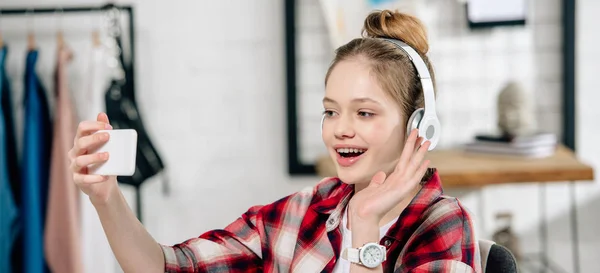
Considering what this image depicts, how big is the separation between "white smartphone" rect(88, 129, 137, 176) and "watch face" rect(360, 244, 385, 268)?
345mm

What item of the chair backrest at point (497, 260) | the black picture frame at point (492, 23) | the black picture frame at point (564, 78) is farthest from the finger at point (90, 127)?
the black picture frame at point (492, 23)

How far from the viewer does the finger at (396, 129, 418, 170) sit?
107 cm

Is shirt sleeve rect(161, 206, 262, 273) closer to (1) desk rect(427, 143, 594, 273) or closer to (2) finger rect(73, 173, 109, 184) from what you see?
(2) finger rect(73, 173, 109, 184)

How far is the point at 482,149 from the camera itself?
7.77ft

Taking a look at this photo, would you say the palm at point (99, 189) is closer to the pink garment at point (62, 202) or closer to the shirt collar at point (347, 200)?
the shirt collar at point (347, 200)

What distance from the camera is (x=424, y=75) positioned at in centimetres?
115

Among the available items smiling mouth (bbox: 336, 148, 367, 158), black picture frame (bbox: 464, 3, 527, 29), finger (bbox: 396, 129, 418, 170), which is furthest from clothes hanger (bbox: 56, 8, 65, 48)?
finger (bbox: 396, 129, 418, 170)

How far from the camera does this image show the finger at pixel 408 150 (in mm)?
1074

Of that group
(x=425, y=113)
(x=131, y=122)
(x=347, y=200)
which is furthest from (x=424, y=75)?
(x=131, y=122)

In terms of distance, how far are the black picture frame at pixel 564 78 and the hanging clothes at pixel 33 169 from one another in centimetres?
80

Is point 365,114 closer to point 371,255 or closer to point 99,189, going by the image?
point 371,255

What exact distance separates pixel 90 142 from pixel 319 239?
0.42 meters

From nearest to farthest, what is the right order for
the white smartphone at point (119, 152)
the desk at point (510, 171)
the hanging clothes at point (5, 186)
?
the white smartphone at point (119, 152), the desk at point (510, 171), the hanging clothes at point (5, 186)

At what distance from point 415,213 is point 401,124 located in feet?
0.47
